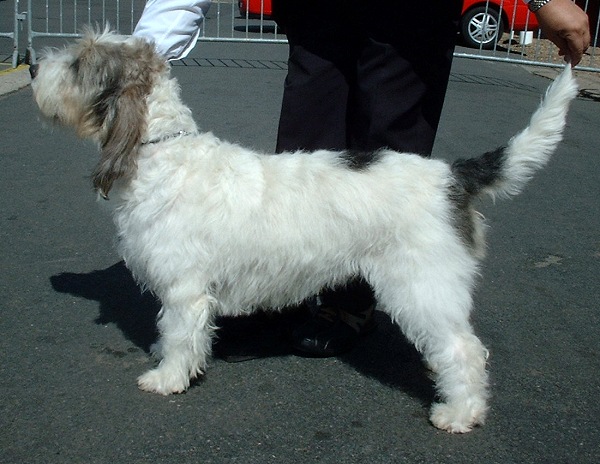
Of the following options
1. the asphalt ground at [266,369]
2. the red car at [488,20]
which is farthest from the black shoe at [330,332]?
the red car at [488,20]

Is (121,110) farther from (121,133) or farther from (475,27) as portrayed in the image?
(475,27)

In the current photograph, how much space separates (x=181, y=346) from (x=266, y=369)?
495 mm

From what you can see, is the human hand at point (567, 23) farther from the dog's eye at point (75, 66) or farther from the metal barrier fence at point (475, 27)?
the metal barrier fence at point (475, 27)

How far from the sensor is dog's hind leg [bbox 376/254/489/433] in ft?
10.2

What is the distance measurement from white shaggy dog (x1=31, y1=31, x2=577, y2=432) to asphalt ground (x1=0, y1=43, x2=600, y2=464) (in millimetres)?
274

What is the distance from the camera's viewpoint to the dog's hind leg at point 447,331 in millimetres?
3102

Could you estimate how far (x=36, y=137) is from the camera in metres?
6.95

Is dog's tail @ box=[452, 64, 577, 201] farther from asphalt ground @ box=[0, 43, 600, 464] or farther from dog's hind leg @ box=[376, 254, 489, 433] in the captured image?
asphalt ground @ box=[0, 43, 600, 464]

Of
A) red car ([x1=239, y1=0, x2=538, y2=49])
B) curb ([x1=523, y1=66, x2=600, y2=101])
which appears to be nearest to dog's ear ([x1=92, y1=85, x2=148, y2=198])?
Answer: curb ([x1=523, y1=66, x2=600, y2=101])

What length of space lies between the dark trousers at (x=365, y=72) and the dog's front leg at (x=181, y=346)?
30.8 inches

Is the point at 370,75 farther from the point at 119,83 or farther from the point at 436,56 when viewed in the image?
the point at 119,83

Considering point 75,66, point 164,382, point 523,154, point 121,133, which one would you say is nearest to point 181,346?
point 164,382

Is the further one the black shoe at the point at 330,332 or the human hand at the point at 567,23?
the black shoe at the point at 330,332

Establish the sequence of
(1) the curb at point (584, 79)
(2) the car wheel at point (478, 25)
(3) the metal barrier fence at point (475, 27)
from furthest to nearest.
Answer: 1. (2) the car wheel at point (478, 25)
2. (3) the metal barrier fence at point (475, 27)
3. (1) the curb at point (584, 79)
